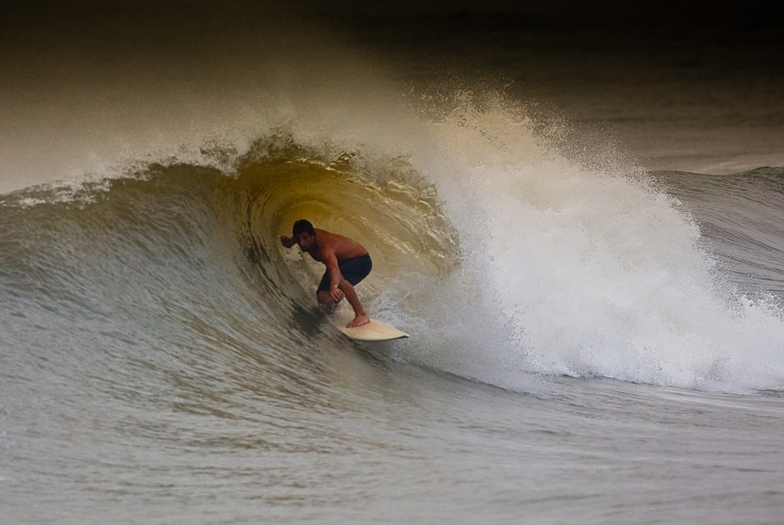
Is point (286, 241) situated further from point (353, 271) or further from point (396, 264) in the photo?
point (396, 264)

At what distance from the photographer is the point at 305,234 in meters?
2.67

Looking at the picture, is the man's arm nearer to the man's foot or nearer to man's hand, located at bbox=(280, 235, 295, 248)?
the man's foot

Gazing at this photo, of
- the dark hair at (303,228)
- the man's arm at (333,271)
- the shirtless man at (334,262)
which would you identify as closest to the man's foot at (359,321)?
the shirtless man at (334,262)

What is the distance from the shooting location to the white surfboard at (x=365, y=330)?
2.56m

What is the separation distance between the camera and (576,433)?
194 cm

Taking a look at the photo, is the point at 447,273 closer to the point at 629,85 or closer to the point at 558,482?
the point at 558,482

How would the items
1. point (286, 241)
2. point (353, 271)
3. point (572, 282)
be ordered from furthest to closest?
point (572, 282), point (286, 241), point (353, 271)

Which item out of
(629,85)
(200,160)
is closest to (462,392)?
(200,160)

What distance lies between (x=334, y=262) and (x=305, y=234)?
0.56 ft

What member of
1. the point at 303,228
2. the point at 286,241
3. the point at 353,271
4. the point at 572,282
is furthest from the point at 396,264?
the point at 572,282

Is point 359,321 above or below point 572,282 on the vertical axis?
below

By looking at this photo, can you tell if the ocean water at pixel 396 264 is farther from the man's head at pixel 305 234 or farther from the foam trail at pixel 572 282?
the man's head at pixel 305 234

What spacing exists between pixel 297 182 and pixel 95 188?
0.98 meters

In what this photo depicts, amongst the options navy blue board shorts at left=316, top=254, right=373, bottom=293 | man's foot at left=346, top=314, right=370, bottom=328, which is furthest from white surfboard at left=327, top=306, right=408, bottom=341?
navy blue board shorts at left=316, top=254, right=373, bottom=293
